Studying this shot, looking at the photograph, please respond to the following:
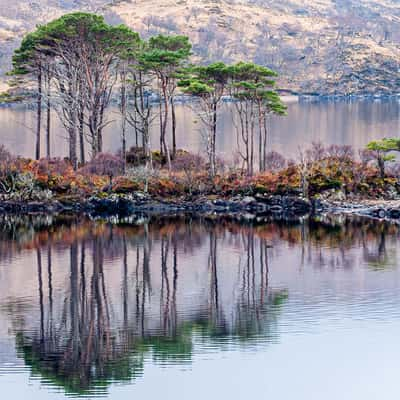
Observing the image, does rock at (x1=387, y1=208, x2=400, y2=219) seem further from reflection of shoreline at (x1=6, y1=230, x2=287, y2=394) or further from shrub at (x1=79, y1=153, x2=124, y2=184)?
shrub at (x1=79, y1=153, x2=124, y2=184)

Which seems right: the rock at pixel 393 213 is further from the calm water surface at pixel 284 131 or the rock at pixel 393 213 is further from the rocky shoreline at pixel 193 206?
the calm water surface at pixel 284 131

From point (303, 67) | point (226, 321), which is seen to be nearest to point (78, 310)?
point (226, 321)

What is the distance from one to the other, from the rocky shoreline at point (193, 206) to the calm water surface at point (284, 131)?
14.3m

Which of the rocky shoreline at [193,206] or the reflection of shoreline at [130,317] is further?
the rocky shoreline at [193,206]

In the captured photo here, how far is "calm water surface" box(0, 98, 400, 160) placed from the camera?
71.9m

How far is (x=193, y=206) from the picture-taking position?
1706 inches

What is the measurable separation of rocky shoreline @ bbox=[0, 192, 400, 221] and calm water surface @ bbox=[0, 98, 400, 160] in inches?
564

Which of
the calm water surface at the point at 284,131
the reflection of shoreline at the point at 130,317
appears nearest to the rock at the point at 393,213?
the reflection of shoreline at the point at 130,317

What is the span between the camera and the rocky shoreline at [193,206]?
42.3 meters

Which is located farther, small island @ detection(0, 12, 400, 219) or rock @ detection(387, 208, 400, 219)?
small island @ detection(0, 12, 400, 219)

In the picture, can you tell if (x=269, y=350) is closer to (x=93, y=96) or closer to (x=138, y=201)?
(x=138, y=201)

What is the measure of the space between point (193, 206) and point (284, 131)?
150 ft

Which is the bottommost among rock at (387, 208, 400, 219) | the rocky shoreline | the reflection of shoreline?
the reflection of shoreline

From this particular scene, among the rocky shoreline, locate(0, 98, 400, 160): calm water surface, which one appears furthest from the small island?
locate(0, 98, 400, 160): calm water surface
